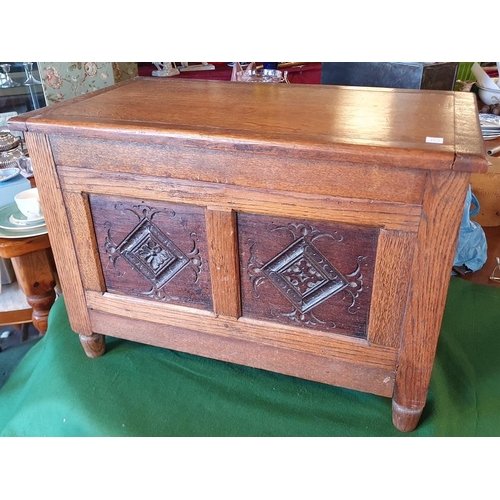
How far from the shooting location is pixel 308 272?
0.78 m

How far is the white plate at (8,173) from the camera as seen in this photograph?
1564 millimetres

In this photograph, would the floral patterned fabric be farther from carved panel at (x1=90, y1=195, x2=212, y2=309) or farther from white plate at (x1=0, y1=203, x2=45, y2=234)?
carved panel at (x1=90, y1=195, x2=212, y2=309)

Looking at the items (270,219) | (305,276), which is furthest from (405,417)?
(270,219)

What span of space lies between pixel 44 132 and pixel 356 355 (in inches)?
24.6

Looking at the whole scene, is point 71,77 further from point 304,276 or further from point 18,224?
point 304,276

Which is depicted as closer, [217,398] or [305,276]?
[305,276]

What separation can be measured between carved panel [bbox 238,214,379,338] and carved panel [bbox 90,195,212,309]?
0.08m

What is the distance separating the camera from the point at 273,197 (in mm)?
730

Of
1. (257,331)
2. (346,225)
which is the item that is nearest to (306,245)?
(346,225)

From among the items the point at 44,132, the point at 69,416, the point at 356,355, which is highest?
the point at 44,132

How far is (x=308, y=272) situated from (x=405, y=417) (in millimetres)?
302

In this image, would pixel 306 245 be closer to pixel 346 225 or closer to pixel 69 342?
pixel 346 225

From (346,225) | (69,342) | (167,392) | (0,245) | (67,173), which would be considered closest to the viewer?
(346,225)

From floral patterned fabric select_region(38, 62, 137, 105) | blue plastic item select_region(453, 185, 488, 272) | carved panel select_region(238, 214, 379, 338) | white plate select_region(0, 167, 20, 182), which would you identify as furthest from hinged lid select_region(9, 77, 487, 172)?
floral patterned fabric select_region(38, 62, 137, 105)
